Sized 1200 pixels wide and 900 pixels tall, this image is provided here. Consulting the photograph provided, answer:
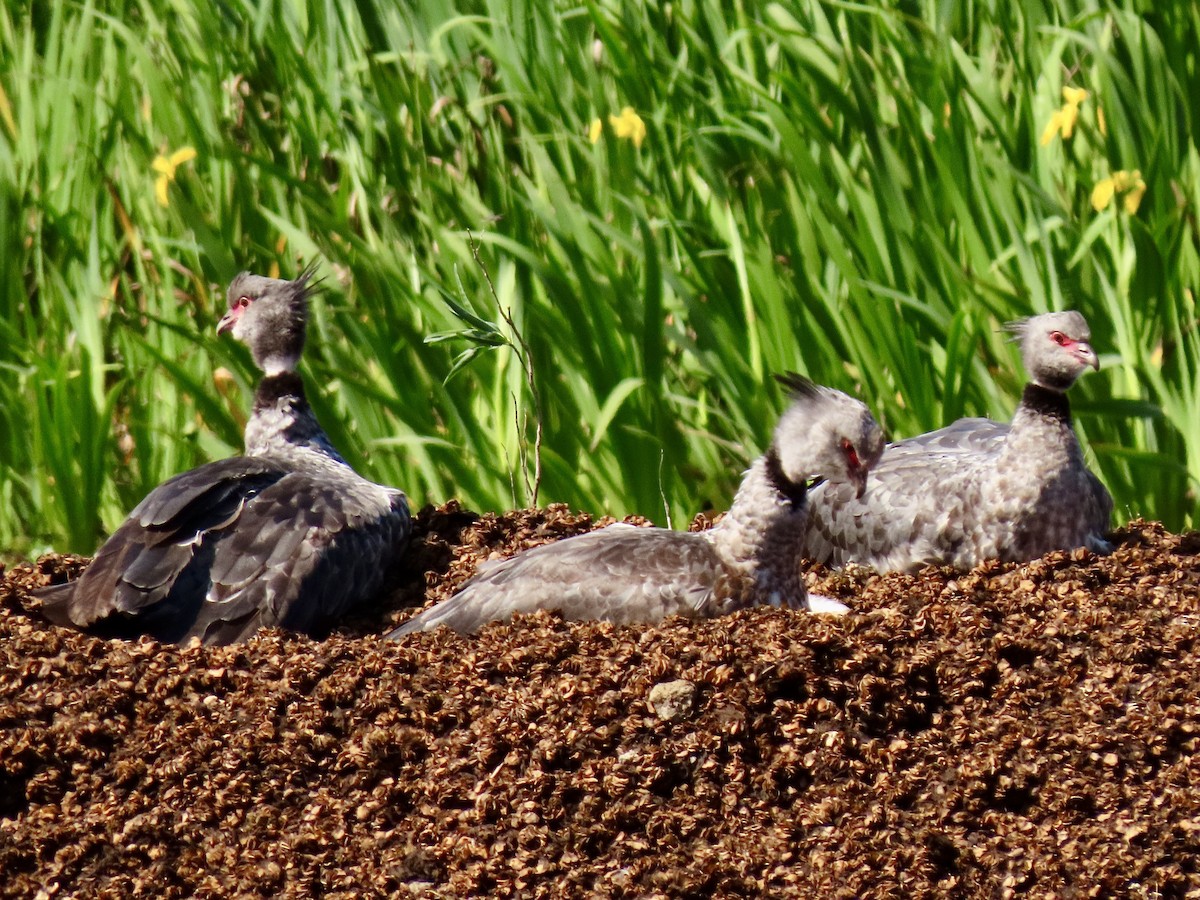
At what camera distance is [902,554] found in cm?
441

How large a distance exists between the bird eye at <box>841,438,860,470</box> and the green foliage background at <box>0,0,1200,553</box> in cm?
72

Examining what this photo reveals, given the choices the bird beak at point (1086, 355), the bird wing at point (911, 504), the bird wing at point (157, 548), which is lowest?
the bird wing at point (911, 504)

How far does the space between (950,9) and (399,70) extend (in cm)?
191

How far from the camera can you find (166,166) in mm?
5359

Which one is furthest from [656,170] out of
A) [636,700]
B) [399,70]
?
[636,700]

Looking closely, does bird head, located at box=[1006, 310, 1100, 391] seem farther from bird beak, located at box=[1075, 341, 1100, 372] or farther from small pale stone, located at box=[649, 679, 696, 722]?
small pale stone, located at box=[649, 679, 696, 722]

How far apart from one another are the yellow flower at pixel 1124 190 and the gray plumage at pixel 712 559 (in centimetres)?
128

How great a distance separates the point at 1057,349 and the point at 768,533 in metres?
1.06

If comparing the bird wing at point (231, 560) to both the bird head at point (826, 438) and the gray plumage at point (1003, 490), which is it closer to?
the bird head at point (826, 438)

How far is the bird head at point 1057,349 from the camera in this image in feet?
13.5

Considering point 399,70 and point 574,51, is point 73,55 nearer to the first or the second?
point 399,70

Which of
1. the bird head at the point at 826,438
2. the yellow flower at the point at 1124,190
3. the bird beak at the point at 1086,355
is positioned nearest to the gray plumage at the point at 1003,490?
the bird beak at the point at 1086,355

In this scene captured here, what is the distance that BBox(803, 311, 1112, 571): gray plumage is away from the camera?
4137mm

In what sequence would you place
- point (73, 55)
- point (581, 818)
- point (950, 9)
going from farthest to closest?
point (73, 55), point (950, 9), point (581, 818)
